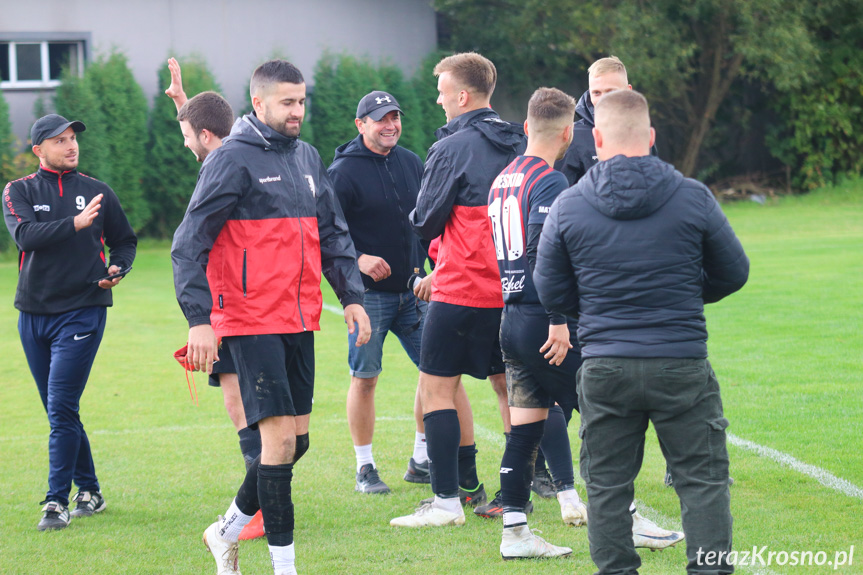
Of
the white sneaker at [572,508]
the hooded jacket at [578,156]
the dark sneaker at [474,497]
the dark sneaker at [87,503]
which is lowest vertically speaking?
the dark sneaker at [87,503]

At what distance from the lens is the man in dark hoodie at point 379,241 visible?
609 centimetres

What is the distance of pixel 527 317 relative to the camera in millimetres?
4617

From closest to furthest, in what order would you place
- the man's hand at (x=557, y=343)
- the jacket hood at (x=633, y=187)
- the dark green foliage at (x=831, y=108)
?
the jacket hood at (x=633, y=187) → the man's hand at (x=557, y=343) → the dark green foliage at (x=831, y=108)

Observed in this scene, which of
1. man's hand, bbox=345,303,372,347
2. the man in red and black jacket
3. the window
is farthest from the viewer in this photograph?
the window

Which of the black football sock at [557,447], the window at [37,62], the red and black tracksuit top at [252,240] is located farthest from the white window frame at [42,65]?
the black football sock at [557,447]

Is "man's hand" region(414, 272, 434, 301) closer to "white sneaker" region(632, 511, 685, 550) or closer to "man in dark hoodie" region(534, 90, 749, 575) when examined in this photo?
"white sneaker" region(632, 511, 685, 550)

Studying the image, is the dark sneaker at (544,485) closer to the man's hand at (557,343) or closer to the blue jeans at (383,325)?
the blue jeans at (383,325)

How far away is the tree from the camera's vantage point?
27.9 metres

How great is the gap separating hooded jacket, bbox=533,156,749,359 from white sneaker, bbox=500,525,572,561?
53.5 inches

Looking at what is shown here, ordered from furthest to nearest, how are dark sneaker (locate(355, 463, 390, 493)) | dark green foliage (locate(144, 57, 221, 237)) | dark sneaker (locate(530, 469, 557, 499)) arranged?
dark green foliage (locate(144, 57, 221, 237)) → dark sneaker (locate(355, 463, 390, 493)) → dark sneaker (locate(530, 469, 557, 499))

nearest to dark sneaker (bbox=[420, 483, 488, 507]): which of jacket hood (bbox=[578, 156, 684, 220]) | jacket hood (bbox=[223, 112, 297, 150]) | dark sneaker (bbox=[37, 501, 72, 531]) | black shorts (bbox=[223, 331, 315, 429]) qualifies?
black shorts (bbox=[223, 331, 315, 429])

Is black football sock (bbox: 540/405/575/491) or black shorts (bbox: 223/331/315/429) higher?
black shorts (bbox: 223/331/315/429)

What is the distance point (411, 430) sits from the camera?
24.6ft

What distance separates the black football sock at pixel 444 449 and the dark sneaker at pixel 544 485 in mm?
673
